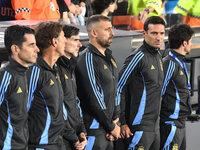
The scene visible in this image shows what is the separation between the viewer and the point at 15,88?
6.77ft

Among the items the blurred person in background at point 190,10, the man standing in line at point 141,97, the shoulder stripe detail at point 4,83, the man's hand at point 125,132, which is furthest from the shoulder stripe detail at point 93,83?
the blurred person in background at point 190,10

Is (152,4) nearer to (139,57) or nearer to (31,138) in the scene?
(139,57)

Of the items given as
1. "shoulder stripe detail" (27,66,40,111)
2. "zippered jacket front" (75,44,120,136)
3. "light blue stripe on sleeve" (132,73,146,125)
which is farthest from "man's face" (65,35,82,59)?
"light blue stripe on sleeve" (132,73,146,125)

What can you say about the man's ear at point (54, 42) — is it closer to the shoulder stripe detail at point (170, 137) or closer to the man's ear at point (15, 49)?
the man's ear at point (15, 49)

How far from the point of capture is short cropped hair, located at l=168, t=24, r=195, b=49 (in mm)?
3541

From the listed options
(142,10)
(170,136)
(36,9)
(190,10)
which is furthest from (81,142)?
(190,10)

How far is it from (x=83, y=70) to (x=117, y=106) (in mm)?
448

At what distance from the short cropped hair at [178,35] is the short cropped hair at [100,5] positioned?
1.32 m

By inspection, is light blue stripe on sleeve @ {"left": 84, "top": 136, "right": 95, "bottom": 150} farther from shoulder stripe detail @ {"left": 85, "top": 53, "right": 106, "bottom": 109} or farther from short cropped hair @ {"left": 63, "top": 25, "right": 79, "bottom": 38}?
short cropped hair @ {"left": 63, "top": 25, "right": 79, "bottom": 38}

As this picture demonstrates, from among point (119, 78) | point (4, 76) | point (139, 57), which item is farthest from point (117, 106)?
point (4, 76)

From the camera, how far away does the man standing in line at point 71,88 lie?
252 centimetres

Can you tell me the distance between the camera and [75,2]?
512 cm

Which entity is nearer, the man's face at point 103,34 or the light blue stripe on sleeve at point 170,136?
the man's face at point 103,34

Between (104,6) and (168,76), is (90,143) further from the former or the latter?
(104,6)
